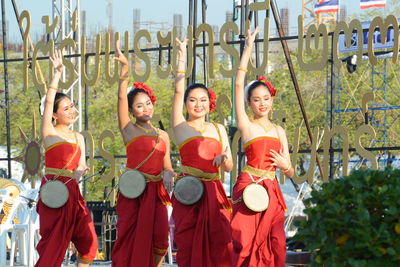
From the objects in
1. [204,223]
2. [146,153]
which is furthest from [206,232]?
[146,153]

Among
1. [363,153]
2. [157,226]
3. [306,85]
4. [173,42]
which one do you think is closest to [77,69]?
[173,42]

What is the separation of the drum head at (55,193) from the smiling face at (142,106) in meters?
0.73

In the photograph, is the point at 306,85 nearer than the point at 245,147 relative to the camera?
No

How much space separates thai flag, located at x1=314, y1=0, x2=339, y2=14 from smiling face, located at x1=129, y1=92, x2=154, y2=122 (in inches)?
→ 401

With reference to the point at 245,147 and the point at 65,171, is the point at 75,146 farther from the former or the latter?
the point at 245,147

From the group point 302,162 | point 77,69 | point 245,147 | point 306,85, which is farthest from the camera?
point 306,85

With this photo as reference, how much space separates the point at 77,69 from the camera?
10938mm

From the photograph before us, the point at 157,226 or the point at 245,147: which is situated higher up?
the point at 245,147

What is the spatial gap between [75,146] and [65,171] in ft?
0.63

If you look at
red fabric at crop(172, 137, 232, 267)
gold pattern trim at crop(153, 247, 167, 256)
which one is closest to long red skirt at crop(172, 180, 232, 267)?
red fabric at crop(172, 137, 232, 267)

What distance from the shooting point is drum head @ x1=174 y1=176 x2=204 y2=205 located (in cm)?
655

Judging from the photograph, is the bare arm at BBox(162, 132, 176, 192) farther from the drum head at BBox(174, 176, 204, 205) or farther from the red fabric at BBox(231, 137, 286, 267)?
the red fabric at BBox(231, 137, 286, 267)

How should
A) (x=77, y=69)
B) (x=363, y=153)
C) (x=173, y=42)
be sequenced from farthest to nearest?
(x=77, y=69), (x=173, y=42), (x=363, y=153)

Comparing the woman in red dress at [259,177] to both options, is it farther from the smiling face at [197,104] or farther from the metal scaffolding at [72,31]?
the metal scaffolding at [72,31]
